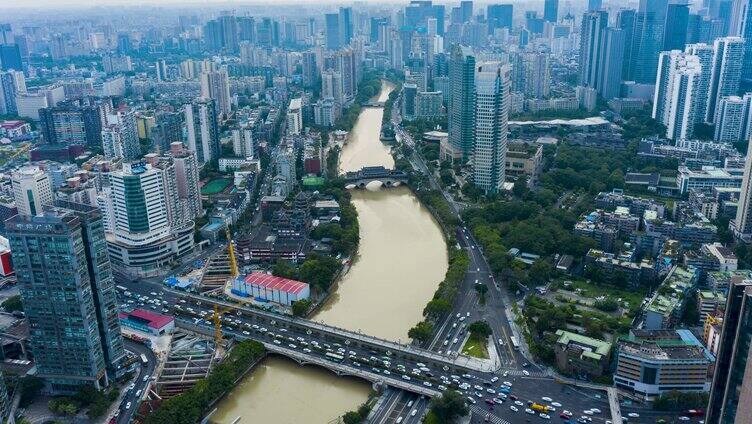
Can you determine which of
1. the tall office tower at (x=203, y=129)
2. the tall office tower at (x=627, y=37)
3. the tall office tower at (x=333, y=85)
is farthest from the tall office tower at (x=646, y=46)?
the tall office tower at (x=203, y=129)

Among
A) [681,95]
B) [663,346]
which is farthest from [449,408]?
[681,95]

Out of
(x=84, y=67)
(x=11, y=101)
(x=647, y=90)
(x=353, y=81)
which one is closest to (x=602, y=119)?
(x=647, y=90)

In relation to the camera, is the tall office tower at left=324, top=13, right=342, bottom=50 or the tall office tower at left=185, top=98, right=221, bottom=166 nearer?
the tall office tower at left=185, top=98, right=221, bottom=166

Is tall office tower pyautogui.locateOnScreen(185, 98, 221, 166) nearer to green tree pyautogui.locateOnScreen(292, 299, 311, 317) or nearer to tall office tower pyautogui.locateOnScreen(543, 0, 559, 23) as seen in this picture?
green tree pyautogui.locateOnScreen(292, 299, 311, 317)

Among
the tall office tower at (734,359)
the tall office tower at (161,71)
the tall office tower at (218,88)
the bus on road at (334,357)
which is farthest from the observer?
the tall office tower at (161,71)

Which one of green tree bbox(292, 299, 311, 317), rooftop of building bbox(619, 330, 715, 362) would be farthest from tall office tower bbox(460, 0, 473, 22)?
rooftop of building bbox(619, 330, 715, 362)

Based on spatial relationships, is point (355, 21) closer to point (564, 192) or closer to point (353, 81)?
point (353, 81)

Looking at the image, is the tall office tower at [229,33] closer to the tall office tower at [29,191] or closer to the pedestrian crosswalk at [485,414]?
the tall office tower at [29,191]
